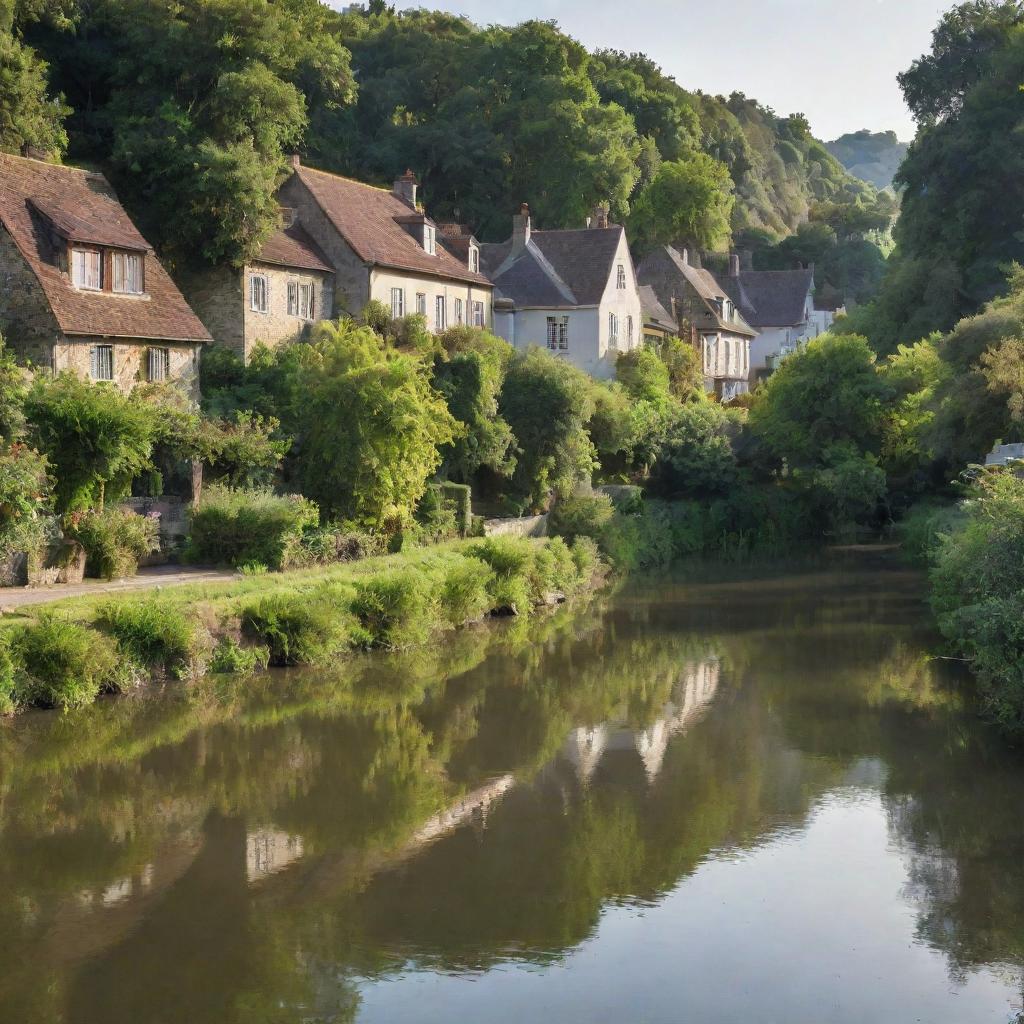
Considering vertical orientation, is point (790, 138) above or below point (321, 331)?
above

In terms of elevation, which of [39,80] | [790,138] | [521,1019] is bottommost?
[521,1019]

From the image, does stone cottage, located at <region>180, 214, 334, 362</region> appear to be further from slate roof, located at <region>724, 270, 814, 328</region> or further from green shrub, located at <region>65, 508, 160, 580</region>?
slate roof, located at <region>724, 270, 814, 328</region>

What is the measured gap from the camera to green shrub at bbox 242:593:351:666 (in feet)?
85.5

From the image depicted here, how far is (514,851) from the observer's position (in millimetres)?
17391

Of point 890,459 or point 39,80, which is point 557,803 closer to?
point 39,80

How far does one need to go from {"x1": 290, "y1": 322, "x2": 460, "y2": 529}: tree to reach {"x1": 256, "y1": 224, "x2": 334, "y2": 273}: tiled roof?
6.65 m

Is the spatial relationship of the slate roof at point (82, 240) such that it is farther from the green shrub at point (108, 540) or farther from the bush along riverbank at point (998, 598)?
the bush along riverbank at point (998, 598)

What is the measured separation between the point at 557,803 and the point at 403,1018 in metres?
7.01

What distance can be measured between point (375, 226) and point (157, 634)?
1015 inches

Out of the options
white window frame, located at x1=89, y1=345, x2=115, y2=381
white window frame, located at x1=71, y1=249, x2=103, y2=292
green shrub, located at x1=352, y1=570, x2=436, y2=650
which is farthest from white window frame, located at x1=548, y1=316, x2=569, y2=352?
green shrub, located at x1=352, y1=570, x2=436, y2=650

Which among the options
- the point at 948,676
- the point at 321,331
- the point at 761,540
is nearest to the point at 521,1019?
the point at 948,676

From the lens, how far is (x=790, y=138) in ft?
486

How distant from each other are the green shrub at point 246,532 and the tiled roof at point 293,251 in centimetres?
1135

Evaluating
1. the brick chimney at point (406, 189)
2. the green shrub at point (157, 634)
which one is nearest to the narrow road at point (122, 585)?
the green shrub at point (157, 634)
